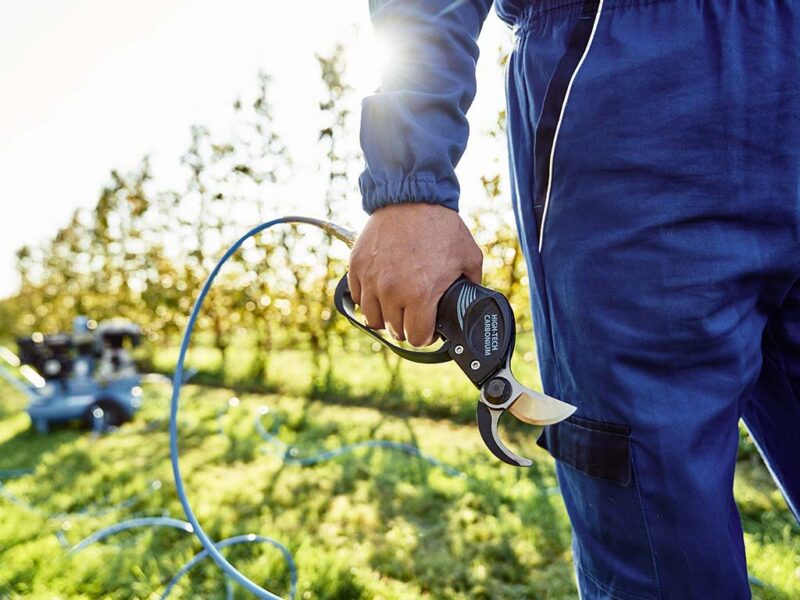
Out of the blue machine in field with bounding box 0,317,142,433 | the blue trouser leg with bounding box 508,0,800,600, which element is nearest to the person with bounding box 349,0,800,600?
the blue trouser leg with bounding box 508,0,800,600

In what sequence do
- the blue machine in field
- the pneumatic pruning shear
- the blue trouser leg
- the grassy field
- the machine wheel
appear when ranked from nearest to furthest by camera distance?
the blue trouser leg
the pneumatic pruning shear
the grassy field
the blue machine in field
the machine wheel

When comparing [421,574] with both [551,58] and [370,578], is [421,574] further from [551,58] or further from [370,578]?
[551,58]

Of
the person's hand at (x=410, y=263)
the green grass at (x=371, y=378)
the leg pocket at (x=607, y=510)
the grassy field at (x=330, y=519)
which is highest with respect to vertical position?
the person's hand at (x=410, y=263)

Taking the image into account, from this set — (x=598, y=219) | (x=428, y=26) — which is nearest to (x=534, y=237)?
(x=598, y=219)

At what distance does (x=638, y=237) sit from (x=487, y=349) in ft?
0.85

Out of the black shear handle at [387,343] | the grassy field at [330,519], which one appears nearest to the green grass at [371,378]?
the grassy field at [330,519]

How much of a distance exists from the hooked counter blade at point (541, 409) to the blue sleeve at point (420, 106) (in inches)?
11.5

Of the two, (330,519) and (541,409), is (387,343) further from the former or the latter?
(330,519)

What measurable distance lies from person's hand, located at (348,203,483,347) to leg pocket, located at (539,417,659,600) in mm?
262

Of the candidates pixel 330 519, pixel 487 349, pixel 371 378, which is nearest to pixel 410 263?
pixel 487 349

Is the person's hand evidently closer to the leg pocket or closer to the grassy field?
the leg pocket

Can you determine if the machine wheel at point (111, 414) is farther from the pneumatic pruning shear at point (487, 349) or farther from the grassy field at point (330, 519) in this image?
the pneumatic pruning shear at point (487, 349)

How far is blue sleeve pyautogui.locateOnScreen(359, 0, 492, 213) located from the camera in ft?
2.90

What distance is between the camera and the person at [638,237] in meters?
0.78
